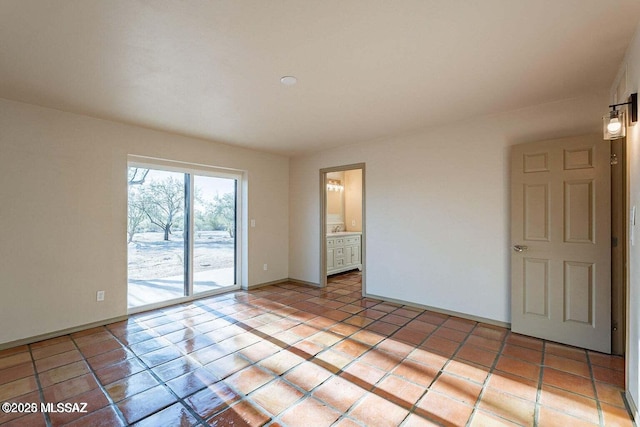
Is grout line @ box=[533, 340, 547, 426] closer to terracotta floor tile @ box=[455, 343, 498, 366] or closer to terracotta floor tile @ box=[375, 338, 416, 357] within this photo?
terracotta floor tile @ box=[455, 343, 498, 366]

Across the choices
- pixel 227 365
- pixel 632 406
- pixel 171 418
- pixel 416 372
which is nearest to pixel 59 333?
pixel 227 365

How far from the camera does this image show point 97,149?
358 cm

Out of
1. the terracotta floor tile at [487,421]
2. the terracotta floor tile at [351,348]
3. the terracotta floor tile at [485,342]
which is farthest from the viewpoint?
the terracotta floor tile at [485,342]

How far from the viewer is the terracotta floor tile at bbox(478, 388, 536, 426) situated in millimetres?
1925

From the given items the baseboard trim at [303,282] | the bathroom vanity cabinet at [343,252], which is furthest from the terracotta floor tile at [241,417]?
the bathroom vanity cabinet at [343,252]

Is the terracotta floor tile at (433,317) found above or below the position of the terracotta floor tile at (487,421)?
below

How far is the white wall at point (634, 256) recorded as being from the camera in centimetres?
189

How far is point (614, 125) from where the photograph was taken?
2.11 m

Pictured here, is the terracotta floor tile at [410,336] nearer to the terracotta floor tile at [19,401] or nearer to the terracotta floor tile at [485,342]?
the terracotta floor tile at [485,342]

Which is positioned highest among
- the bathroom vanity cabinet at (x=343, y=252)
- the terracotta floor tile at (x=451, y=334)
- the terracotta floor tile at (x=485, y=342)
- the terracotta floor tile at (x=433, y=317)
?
the bathroom vanity cabinet at (x=343, y=252)

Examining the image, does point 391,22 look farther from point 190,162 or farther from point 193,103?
point 190,162

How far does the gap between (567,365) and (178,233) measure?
484cm

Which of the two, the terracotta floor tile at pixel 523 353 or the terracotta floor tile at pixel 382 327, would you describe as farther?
the terracotta floor tile at pixel 382 327

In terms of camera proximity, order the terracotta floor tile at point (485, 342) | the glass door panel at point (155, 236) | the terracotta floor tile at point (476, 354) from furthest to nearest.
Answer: the glass door panel at point (155, 236), the terracotta floor tile at point (485, 342), the terracotta floor tile at point (476, 354)
